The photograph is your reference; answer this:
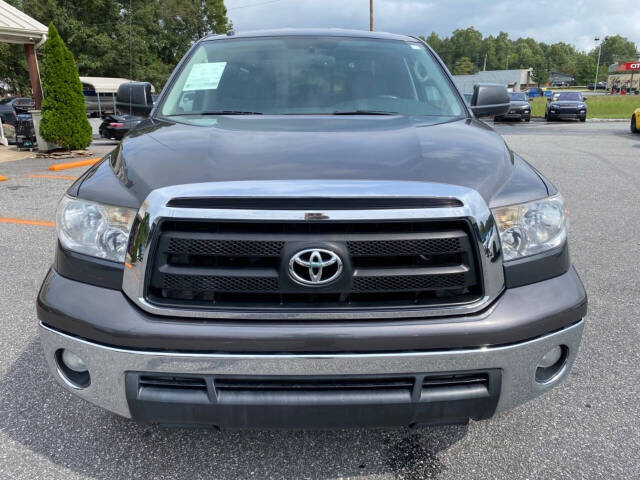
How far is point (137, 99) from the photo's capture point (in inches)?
135

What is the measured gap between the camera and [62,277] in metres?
1.90

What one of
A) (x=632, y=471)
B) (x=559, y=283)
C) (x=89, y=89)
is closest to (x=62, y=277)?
(x=559, y=283)

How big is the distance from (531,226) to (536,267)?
153mm

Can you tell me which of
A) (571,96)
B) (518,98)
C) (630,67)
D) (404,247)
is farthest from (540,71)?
(404,247)

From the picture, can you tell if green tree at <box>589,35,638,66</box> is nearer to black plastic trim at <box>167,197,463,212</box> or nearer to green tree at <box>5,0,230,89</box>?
green tree at <box>5,0,230,89</box>

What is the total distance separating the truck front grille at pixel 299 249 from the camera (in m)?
1.69

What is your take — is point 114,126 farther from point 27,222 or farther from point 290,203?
point 290,203

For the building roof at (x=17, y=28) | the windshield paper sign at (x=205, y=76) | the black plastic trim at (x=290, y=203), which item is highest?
the building roof at (x=17, y=28)

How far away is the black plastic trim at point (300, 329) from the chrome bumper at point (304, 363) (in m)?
0.02

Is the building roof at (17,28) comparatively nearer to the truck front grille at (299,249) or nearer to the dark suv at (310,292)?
the dark suv at (310,292)

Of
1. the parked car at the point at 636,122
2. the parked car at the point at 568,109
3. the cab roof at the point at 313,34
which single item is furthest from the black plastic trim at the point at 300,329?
the parked car at the point at 568,109

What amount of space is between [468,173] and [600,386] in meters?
1.57

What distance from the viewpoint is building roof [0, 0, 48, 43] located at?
528 inches

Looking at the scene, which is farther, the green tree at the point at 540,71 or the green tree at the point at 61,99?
the green tree at the point at 540,71
